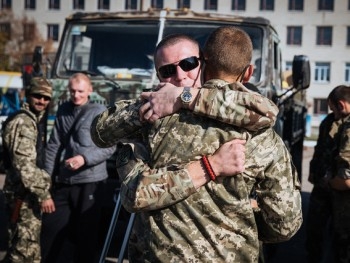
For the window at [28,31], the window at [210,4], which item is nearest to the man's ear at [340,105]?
the window at [28,31]

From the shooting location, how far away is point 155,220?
2086 millimetres

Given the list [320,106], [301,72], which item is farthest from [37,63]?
[320,106]

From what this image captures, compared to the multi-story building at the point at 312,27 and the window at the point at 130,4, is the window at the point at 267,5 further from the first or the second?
the window at the point at 130,4

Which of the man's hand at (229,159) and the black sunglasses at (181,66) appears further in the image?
the black sunglasses at (181,66)

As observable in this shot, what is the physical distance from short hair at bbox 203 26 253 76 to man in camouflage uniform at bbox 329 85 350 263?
8.02 ft

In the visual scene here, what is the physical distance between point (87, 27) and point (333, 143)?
2.76 m

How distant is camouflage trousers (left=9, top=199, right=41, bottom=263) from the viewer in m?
4.57

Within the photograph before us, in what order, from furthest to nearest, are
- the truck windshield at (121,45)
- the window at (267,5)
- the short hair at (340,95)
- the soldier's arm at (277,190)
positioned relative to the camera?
the window at (267,5) < the truck windshield at (121,45) < the short hair at (340,95) < the soldier's arm at (277,190)

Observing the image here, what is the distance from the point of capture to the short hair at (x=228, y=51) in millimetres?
2055

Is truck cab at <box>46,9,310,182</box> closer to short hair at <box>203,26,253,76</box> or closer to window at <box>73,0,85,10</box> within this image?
short hair at <box>203,26,253,76</box>

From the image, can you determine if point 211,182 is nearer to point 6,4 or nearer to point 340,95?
point 340,95

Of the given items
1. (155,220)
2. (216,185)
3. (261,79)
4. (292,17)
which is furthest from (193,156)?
(292,17)

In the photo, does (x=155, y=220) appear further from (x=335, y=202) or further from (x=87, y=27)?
(x=87, y=27)

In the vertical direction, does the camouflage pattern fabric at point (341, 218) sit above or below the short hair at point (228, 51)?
below
